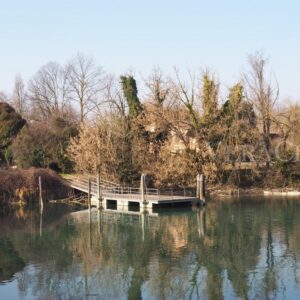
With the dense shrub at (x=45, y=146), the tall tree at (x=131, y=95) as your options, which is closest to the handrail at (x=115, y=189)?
the dense shrub at (x=45, y=146)

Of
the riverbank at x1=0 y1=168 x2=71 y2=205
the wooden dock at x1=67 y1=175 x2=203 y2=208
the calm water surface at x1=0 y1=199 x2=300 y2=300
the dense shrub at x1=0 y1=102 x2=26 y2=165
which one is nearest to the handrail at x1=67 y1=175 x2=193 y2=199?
the wooden dock at x1=67 y1=175 x2=203 y2=208

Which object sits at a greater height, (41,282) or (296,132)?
(296,132)

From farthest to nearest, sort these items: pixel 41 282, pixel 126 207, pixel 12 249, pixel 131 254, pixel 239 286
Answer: pixel 126 207 < pixel 12 249 < pixel 131 254 < pixel 41 282 < pixel 239 286

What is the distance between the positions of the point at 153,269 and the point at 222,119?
2674cm

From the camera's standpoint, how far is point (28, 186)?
4088 centimetres

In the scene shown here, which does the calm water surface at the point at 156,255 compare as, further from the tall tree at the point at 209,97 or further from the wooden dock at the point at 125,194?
the tall tree at the point at 209,97

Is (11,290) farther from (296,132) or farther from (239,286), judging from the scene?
(296,132)

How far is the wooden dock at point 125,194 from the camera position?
119 ft

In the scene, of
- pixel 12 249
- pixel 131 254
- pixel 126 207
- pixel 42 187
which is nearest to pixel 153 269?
pixel 131 254

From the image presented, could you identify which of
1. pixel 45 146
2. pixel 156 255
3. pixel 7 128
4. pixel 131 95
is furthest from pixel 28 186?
pixel 156 255

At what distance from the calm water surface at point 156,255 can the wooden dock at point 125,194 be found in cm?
139

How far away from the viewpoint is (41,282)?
1852 centimetres

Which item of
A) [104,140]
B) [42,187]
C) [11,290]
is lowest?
[11,290]

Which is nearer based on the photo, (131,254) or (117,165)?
(131,254)
